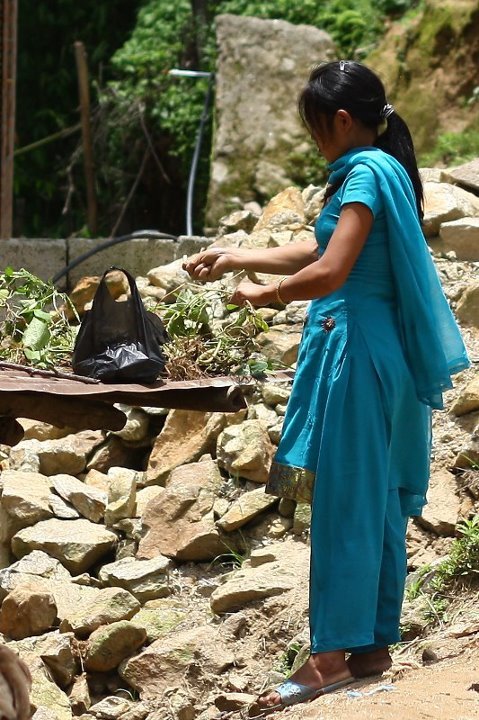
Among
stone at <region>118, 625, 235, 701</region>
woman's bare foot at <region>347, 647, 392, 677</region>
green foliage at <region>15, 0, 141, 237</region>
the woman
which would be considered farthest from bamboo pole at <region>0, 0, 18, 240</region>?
woman's bare foot at <region>347, 647, 392, 677</region>

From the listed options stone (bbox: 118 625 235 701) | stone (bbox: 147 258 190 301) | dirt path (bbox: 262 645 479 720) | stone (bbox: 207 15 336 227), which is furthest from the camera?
stone (bbox: 207 15 336 227)

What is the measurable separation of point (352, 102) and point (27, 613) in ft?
8.34

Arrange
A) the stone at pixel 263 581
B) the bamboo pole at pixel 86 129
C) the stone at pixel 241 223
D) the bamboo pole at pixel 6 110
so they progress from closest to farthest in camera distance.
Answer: the stone at pixel 263 581, the stone at pixel 241 223, the bamboo pole at pixel 6 110, the bamboo pole at pixel 86 129

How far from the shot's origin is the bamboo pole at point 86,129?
37.7ft

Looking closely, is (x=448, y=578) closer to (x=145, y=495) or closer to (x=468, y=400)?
(x=468, y=400)

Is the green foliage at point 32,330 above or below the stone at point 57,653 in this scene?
above

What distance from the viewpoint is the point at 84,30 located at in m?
13.9

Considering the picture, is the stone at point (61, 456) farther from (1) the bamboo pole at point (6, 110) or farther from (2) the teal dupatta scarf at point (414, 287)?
(1) the bamboo pole at point (6, 110)

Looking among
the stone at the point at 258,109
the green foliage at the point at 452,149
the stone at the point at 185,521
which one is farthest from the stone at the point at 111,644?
the stone at the point at 258,109

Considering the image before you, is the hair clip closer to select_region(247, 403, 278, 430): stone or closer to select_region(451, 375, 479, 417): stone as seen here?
select_region(451, 375, 479, 417): stone

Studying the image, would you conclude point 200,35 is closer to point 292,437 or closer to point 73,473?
point 73,473

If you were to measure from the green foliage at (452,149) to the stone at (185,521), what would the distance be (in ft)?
13.3

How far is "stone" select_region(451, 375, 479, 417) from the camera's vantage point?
209 inches

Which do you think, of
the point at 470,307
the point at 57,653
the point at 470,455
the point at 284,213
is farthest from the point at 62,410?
the point at 284,213
